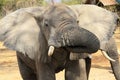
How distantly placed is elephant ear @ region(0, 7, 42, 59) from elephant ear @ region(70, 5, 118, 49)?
491 mm

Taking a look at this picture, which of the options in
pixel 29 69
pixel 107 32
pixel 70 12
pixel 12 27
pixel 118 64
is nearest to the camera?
pixel 70 12

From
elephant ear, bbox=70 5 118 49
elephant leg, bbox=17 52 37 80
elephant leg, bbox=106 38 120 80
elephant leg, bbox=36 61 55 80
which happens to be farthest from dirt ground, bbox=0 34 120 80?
elephant leg, bbox=36 61 55 80

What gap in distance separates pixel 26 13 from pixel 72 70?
3.03ft

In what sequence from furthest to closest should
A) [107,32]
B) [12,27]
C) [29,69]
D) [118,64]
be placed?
[118,64] < [29,69] < [12,27] < [107,32]

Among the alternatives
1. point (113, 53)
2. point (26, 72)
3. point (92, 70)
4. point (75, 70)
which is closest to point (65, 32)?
point (75, 70)

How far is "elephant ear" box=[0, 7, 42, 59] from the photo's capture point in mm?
4820

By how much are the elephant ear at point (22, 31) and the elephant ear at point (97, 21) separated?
1.61 feet

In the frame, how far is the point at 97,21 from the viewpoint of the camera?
488cm

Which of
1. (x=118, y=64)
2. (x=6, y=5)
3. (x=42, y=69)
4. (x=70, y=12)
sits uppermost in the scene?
(x=70, y=12)

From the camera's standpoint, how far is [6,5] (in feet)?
84.3

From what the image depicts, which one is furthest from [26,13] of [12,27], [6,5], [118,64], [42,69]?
[6,5]

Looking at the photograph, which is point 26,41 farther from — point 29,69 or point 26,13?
point 29,69

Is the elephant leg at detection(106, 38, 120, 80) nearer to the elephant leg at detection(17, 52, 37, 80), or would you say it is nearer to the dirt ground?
the elephant leg at detection(17, 52, 37, 80)

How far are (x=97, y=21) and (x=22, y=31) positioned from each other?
0.89m
